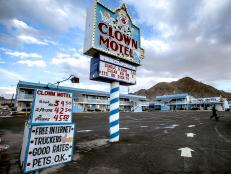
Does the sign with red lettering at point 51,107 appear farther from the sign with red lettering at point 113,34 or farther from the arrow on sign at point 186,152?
the arrow on sign at point 186,152

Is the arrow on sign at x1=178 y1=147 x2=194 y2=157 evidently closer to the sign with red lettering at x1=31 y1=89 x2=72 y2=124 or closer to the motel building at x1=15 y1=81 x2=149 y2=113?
the sign with red lettering at x1=31 y1=89 x2=72 y2=124

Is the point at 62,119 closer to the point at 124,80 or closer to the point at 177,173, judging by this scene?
the point at 177,173

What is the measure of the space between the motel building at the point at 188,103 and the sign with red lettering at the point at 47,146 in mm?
72156

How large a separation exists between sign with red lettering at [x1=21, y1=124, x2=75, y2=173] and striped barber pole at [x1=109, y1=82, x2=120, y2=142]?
265cm

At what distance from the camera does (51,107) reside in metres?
4.12

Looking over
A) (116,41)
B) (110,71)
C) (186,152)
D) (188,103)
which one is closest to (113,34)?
(116,41)

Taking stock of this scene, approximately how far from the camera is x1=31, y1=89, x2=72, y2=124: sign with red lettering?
3.85m

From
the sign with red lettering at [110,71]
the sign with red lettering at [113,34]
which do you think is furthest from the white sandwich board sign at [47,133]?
the sign with red lettering at [113,34]

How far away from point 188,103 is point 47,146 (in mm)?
76565

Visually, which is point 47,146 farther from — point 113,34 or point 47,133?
point 113,34

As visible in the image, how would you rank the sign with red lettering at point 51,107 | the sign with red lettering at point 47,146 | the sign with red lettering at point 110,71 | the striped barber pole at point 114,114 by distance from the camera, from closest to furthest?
the sign with red lettering at point 47,146
the sign with red lettering at point 51,107
the sign with red lettering at point 110,71
the striped barber pole at point 114,114

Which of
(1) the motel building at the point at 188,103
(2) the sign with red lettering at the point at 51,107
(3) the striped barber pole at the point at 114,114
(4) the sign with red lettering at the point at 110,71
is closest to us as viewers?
(2) the sign with red lettering at the point at 51,107

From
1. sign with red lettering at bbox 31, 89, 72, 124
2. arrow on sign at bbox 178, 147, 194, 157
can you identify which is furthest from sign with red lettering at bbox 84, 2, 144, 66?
arrow on sign at bbox 178, 147, 194, 157

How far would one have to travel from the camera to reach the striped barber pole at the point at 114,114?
6.58m
